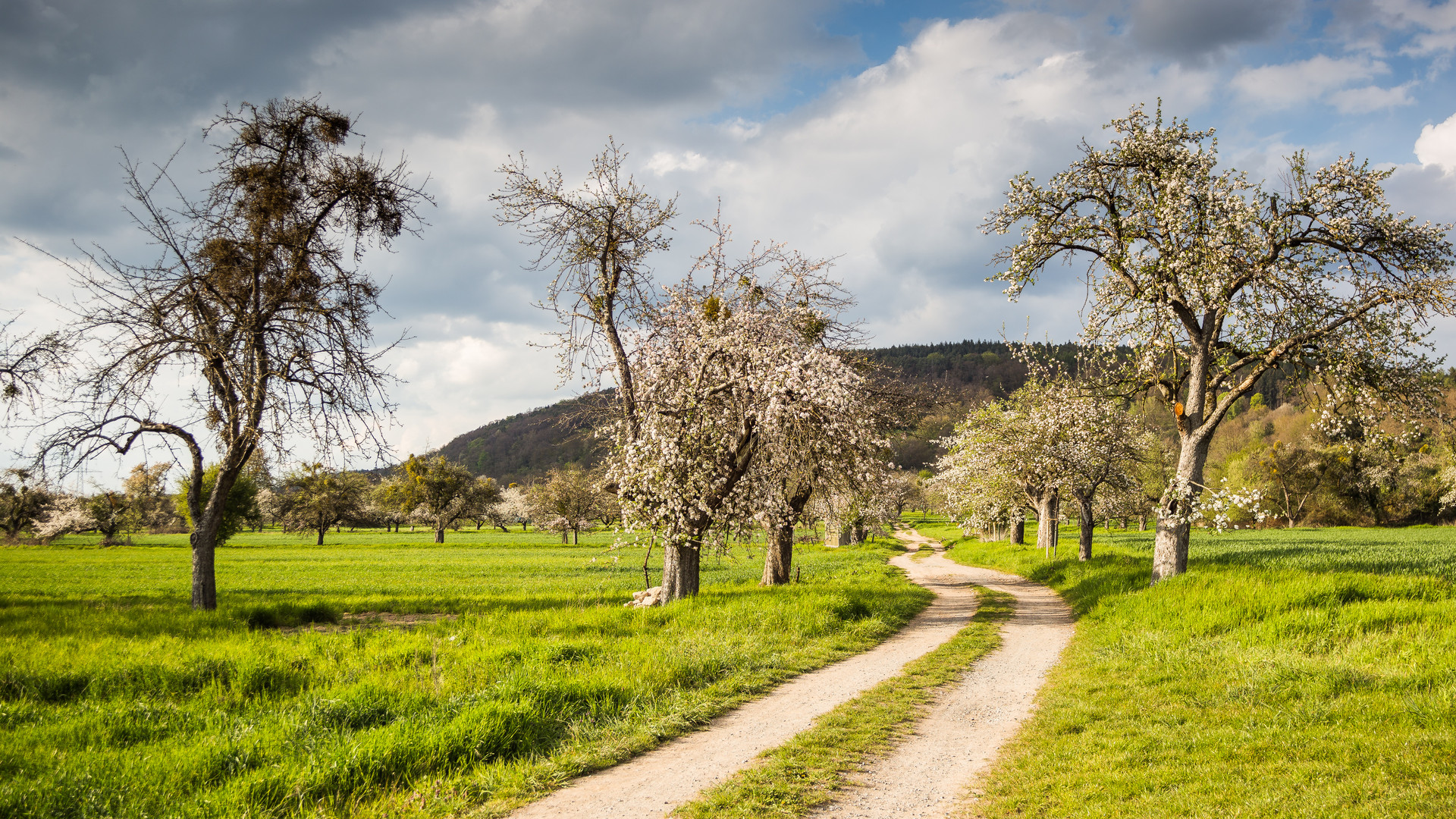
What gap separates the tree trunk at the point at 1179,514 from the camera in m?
15.5

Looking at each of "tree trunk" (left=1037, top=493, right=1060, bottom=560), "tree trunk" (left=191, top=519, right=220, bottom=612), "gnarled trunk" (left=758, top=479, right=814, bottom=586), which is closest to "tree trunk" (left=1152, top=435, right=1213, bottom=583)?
"gnarled trunk" (left=758, top=479, right=814, bottom=586)

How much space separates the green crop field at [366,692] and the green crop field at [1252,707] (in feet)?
12.6

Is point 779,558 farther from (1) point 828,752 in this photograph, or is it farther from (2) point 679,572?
(1) point 828,752

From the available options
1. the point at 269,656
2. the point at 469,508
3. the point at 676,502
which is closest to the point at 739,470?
the point at 676,502

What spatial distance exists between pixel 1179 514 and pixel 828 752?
12.7 metres

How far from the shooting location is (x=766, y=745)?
705cm

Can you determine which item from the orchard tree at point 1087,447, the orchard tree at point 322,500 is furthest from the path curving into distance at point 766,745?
the orchard tree at point 322,500

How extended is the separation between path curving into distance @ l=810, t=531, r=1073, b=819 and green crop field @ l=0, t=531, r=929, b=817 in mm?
2336

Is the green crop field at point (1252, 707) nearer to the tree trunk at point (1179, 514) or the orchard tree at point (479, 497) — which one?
the tree trunk at point (1179, 514)

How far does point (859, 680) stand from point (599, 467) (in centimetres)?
915

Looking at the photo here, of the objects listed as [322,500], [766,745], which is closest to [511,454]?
[322,500]

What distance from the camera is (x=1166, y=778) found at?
589 centimetres

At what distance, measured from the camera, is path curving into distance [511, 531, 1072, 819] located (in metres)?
5.64

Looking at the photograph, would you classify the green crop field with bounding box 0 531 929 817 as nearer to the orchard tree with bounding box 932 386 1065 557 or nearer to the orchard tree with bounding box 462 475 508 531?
the orchard tree with bounding box 932 386 1065 557
